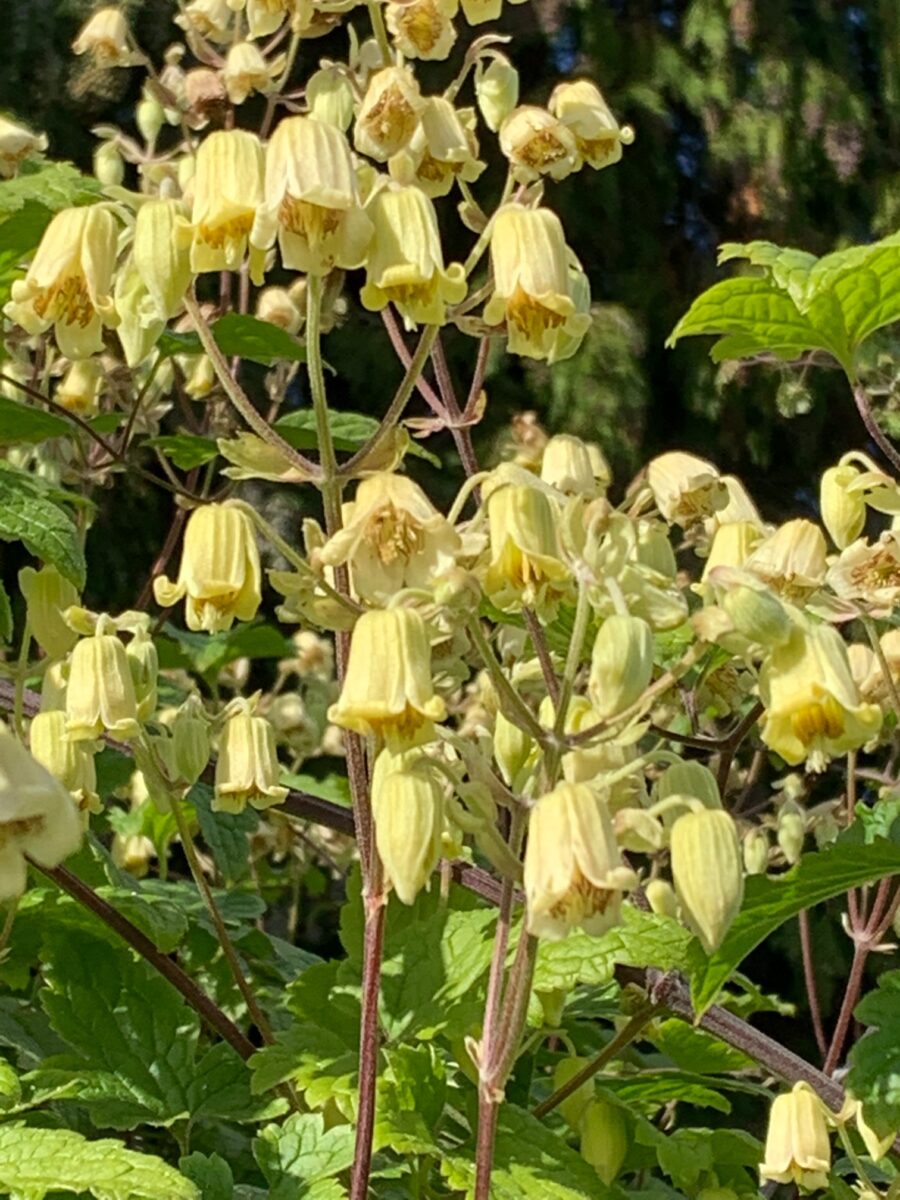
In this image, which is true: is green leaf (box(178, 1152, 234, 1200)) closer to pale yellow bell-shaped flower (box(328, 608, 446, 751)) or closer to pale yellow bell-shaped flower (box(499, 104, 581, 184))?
pale yellow bell-shaped flower (box(328, 608, 446, 751))

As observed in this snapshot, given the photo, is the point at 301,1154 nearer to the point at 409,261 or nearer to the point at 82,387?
the point at 409,261

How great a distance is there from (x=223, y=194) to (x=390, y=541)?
0.26m

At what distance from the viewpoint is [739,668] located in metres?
1.63

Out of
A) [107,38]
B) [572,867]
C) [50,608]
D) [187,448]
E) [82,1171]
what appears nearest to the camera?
[572,867]

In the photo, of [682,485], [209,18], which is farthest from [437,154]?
[209,18]

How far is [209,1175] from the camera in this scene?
48.7 inches

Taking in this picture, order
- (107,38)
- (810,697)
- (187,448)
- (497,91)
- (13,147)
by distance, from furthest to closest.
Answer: (107,38), (187,448), (13,147), (497,91), (810,697)

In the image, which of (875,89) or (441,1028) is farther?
(875,89)

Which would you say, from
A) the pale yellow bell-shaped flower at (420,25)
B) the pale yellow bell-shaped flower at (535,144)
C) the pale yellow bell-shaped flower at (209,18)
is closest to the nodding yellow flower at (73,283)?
the pale yellow bell-shaped flower at (420,25)

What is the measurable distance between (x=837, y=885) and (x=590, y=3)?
14.5 feet

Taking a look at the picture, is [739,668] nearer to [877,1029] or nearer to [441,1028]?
[877,1029]

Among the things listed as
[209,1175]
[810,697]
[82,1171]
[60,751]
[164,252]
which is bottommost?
[209,1175]

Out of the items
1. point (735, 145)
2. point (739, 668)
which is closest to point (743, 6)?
point (735, 145)

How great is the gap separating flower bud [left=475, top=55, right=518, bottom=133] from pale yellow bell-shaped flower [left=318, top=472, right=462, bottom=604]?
0.69 metres
